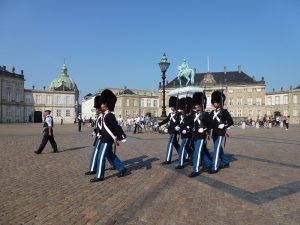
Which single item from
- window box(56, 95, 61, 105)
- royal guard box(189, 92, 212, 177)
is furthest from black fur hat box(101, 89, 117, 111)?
window box(56, 95, 61, 105)

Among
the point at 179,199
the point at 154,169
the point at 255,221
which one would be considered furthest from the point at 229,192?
the point at 154,169

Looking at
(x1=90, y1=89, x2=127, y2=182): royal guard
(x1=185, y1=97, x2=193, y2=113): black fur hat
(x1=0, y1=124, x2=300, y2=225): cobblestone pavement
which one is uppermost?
(x1=185, y1=97, x2=193, y2=113): black fur hat

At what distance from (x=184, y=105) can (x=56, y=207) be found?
17.9ft

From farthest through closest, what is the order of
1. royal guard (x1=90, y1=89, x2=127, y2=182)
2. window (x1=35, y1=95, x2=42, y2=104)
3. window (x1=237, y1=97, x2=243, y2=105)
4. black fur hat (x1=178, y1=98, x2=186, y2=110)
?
window (x1=237, y1=97, x2=243, y2=105) → window (x1=35, y1=95, x2=42, y2=104) → black fur hat (x1=178, y1=98, x2=186, y2=110) → royal guard (x1=90, y1=89, x2=127, y2=182)

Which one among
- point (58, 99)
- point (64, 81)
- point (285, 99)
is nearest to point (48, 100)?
point (58, 99)

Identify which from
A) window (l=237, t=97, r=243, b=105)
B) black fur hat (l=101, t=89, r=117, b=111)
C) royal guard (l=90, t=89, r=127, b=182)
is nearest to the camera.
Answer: royal guard (l=90, t=89, r=127, b=182)

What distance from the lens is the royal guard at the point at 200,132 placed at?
311 inches

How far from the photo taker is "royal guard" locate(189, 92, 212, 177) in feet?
25.9

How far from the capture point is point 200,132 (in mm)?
8133

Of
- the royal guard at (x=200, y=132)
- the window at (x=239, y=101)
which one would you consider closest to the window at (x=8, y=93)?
the window at (x=239, y=101)

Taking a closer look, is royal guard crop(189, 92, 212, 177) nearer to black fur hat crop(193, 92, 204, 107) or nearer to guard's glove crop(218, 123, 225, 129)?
black fur hat crop(193, 92, 204, 107)

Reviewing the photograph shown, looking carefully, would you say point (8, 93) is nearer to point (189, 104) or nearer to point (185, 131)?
point (189, 104)

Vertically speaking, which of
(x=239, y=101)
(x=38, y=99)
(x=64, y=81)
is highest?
(x=64, y=81)

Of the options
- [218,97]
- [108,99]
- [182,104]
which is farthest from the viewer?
[182,104]
